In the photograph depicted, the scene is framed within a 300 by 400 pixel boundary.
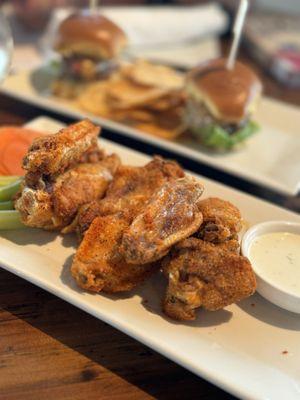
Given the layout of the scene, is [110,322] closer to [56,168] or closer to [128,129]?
[56,168]

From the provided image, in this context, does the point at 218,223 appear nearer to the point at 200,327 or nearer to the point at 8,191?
the point at 200,327

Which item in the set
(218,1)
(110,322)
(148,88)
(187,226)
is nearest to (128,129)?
(148,88)

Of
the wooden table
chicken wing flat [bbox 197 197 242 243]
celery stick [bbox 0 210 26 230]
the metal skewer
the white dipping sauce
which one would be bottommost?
the wooden table

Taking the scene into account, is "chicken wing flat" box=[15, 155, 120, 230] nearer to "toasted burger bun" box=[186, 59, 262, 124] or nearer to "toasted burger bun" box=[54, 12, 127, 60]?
"toasted burger bun" box=[186, 59, 262, 124]

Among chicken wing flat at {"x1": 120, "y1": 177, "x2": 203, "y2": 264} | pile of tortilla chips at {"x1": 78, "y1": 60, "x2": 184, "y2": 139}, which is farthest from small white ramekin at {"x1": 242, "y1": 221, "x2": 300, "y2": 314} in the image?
pile of tortilla chips at {"x1": 78, "y1": 60, "x2": 184, "y2": 139}

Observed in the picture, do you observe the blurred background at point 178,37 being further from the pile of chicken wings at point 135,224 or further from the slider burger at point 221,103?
the pile of chicken wings at point 135,224

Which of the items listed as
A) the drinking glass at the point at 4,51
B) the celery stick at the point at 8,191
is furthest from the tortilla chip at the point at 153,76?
the celery stick at the point at 8,191
